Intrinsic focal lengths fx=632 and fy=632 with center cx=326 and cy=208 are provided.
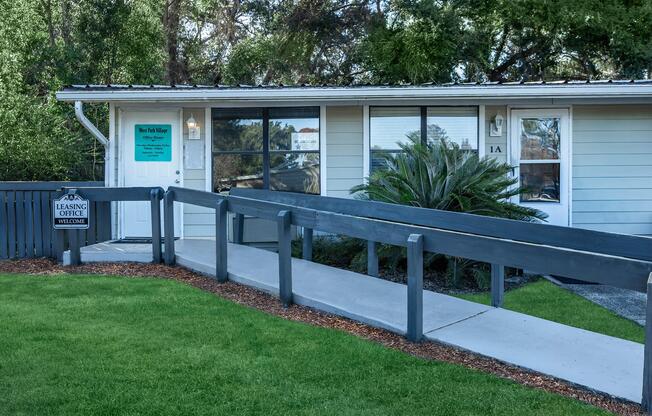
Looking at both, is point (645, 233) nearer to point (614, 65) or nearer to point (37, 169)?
point (614, 65)

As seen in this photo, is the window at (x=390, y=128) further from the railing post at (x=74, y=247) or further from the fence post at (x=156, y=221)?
the railing post at (x=74, y=247)

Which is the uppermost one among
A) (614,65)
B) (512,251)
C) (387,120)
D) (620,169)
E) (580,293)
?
(614,65)

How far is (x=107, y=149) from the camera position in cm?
967

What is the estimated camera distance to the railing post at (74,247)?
787cm

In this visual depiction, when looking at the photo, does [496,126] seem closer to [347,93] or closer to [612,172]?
[612,172]

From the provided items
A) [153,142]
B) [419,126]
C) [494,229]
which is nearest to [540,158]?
[419,126]

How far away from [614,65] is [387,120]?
12.0 metres

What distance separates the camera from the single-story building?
961 centimetres

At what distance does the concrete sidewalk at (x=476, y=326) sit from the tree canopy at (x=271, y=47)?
30.6ft

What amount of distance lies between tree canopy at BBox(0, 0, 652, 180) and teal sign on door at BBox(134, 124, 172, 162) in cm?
538

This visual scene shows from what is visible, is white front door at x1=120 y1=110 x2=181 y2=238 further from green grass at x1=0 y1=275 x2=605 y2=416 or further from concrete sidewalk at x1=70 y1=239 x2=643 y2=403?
green grass at x1=0 y1=275 x2=605 y2=416

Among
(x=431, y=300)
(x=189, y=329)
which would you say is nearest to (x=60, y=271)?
(x=189, y=329)

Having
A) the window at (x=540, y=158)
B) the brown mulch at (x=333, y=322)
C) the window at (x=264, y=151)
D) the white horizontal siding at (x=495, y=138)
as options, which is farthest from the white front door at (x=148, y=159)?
the window at (x=540, y=158)

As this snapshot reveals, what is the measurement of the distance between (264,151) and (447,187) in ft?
10.5
